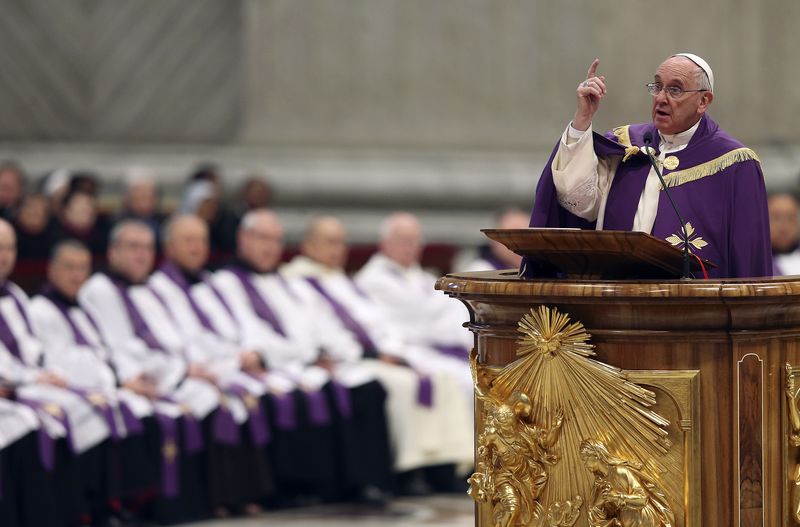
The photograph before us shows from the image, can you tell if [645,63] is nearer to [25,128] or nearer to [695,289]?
[25,128]

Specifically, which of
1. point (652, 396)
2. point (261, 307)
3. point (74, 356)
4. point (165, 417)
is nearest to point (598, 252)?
point (652, 396)

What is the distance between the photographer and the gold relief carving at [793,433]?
3.65 metres

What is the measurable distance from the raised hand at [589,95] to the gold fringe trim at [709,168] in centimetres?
30

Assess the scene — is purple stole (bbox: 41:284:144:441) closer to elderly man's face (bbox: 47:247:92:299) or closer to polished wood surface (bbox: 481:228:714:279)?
elderly man's face (bbox: 47:247:92:299)

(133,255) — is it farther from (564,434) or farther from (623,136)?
(564,434)

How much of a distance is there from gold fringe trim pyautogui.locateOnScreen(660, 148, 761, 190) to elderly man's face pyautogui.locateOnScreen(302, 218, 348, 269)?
15.8 feet

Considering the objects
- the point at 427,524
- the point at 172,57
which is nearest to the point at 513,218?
the point at 427,524

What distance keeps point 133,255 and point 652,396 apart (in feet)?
15.2

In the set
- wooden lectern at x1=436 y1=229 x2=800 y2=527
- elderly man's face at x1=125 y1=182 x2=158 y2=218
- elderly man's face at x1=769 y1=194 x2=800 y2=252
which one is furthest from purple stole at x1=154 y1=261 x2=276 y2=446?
wooden lectern at x1=436 y1=229 x2=800 y2=527

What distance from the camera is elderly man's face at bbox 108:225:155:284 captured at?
7.69 metres

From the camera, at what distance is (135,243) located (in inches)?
304

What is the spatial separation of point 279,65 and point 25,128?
210cm

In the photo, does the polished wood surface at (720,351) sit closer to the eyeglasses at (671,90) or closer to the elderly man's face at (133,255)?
the eyeglasses at (671,90)

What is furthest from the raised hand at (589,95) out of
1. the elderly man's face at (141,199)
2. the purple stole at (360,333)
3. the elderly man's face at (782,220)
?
the elderly man's face at (141,199)
